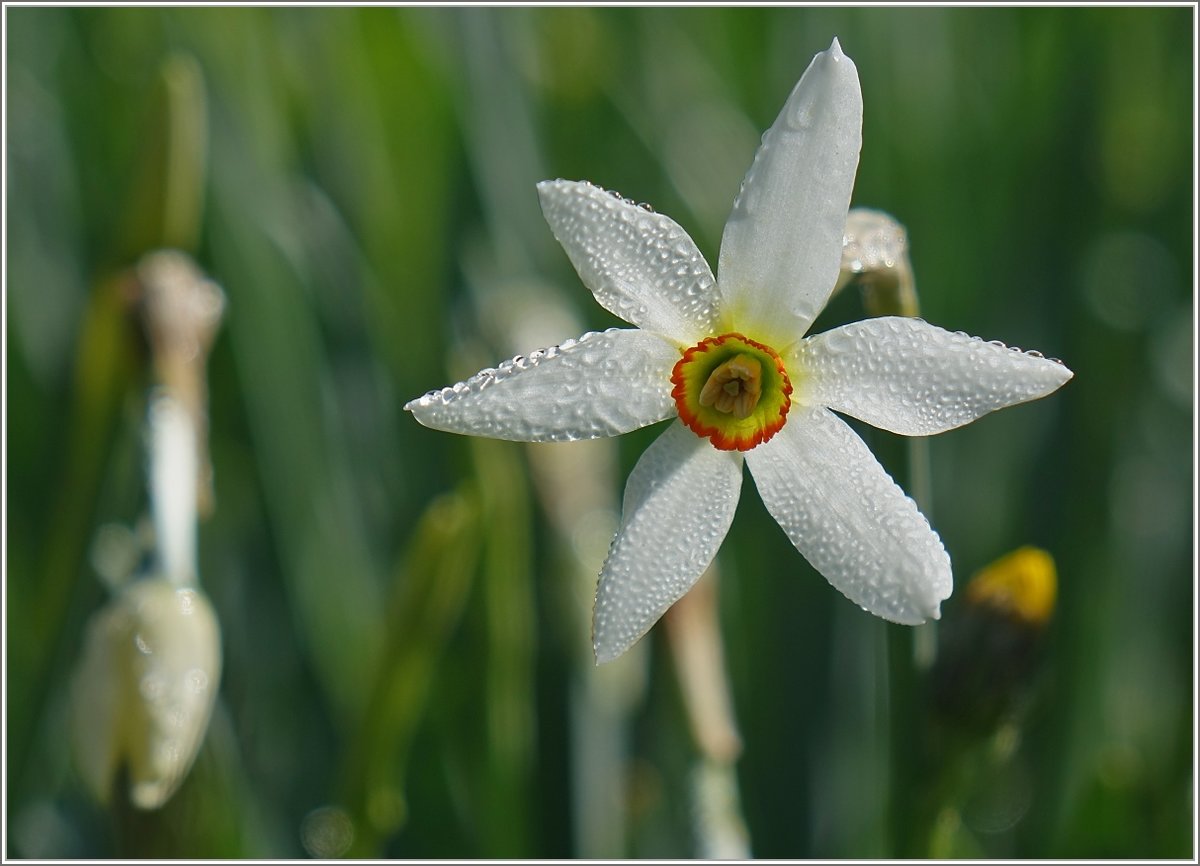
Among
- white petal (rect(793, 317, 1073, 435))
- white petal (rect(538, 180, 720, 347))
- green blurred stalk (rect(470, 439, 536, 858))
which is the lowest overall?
green blurred stalk (rect(470, 439, 536, 858))

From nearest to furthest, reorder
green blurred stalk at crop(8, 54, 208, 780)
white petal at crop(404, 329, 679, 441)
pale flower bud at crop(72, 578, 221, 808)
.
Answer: white petal at crop(404, 329, 679, 441) < pale flower bud at crop(72, 578, 221, 808) < green blurred stalk at crop(8, 54, 208, 780)

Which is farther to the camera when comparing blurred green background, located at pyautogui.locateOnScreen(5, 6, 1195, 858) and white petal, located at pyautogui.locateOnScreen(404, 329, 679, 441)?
blurred green background, located at pyautogui.locateOnScreen(5, 6, 1195, 858)

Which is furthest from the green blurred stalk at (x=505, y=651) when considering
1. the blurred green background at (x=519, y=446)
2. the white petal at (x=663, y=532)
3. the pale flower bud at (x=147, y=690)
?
the white petal at (x=663, y=532)

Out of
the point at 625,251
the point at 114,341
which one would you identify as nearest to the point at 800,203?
the point at 625,251

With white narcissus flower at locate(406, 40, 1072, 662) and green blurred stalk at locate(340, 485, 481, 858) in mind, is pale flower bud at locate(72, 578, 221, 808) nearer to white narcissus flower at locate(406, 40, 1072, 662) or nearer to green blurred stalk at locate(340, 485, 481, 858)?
green blurred stalk at locate(340, 485, 481, 858)

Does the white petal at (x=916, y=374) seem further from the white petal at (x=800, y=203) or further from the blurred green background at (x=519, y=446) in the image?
the blurred green background at (x=519, y=446)

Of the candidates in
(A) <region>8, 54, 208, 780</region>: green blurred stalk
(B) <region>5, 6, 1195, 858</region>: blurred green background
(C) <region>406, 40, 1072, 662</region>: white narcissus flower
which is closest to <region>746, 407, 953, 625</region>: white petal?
(C) <region>406, 40, 1072, 662</region>: white narcissus flower

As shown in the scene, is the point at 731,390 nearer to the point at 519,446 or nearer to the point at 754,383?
the point at 754,383
